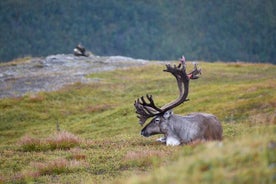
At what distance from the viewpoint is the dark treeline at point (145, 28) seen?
150 meters

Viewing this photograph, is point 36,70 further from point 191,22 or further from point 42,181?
point 191,22

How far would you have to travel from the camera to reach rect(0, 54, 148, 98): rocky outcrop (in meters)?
43.7

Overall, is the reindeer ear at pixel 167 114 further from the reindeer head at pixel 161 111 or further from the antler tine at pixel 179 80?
the antler tine at pixel 179 80

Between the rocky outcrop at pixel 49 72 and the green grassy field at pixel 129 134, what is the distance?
99.8 inches

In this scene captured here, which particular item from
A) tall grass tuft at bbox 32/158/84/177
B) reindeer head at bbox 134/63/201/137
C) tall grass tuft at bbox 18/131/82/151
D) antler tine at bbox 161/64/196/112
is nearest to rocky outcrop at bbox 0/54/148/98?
tall grass tuft at bbox 18/131/82/151

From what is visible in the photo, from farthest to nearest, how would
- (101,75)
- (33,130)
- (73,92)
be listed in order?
1. (101,75)
2. (73,92)
3. (33,130)

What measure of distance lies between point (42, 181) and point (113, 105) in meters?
23.9

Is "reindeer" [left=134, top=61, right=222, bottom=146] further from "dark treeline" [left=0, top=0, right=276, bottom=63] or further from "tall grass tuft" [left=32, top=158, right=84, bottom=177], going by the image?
"dark treeline" [left=0, top=0, right=276, bottom=63]

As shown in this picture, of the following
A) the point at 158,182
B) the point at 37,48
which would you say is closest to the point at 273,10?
the point at 37,48

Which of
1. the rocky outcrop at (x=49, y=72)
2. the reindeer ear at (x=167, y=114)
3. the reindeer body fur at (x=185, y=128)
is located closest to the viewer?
the reindeer body fur at (x=185, y=128)

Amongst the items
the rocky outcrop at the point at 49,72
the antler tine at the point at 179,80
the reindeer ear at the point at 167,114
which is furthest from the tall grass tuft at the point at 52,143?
the rocky outcrop at the point at 49,72

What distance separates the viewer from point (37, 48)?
148625 millimetres

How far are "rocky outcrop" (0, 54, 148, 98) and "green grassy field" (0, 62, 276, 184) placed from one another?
2.53 m

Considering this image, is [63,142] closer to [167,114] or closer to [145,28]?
[167,114]
